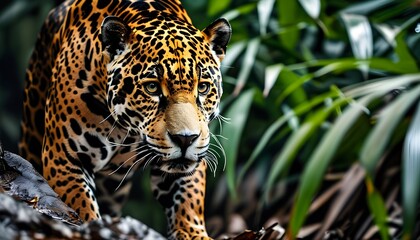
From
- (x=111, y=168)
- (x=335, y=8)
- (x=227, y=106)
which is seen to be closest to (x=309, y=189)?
(x=111, y=168)

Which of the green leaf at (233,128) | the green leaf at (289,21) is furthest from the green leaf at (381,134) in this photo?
the green leaf at (289,21)

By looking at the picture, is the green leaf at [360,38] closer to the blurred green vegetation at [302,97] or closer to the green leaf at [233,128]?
the blurred green vegetation at [302,97]

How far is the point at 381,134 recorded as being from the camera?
4.21 metres

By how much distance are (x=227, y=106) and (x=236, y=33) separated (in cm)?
50

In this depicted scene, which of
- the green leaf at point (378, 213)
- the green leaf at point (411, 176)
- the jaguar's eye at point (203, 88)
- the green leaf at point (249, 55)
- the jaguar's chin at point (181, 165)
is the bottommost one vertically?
the green leaf at point (378, 213)

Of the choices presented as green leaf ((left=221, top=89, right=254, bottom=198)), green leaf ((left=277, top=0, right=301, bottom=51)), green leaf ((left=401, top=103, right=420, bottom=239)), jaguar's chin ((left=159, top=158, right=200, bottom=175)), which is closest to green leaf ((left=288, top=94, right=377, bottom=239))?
green leaf ((left=401, top=103, right=420, bottom=239))

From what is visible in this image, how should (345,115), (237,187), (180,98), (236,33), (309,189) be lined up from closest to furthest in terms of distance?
(180,98), (309,189), (345,115), (236,33), (237,187)

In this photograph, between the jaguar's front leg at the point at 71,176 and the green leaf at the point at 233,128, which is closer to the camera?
the jaguar's front leg at the point at 71,176

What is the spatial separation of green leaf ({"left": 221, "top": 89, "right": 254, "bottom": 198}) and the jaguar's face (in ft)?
7.99

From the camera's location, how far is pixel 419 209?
18.4 feet

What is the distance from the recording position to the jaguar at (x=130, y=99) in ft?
11.2

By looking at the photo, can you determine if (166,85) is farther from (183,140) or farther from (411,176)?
(411,176)

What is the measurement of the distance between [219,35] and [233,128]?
2601mm

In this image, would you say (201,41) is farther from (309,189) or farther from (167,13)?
(309,189)
